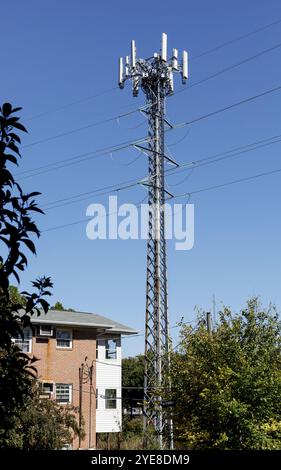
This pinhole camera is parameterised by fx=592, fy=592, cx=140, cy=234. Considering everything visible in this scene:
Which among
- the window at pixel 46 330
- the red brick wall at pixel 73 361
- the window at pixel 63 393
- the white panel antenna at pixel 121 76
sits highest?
the white panel antenna at pixel 121 76

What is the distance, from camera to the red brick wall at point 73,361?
34.8m

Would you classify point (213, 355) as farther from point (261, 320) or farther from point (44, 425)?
point (44, 425)

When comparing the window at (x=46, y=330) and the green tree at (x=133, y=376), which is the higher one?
the window at (x=46, y=330)

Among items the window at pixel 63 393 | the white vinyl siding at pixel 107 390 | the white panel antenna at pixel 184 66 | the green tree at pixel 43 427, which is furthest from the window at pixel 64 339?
the white panel antenna at pixel 184 66

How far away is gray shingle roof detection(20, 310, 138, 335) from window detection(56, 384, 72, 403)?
12.3 ft

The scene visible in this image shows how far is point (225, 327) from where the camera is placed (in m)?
19.7

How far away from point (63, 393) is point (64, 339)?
3.19 metres

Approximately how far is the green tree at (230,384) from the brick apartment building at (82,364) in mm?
15440

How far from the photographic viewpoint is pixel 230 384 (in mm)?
17578

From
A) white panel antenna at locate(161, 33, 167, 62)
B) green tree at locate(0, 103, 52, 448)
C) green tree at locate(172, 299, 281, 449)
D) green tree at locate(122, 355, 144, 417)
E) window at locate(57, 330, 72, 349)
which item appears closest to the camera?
green tree at locate(0, 103, 52, 448)

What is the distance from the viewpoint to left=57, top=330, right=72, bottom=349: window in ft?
118

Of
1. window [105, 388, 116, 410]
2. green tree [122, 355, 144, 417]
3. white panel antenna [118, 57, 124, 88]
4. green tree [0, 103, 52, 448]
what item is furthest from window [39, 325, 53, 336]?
green tree [122, 355, 144, 417]

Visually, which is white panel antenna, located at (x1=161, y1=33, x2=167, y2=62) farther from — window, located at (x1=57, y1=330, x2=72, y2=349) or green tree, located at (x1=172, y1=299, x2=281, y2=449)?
green tree, located at (x1=172, y1=299, x2=281, y2=449)

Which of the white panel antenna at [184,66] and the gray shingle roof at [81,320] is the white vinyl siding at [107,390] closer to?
the gray shingle roof at [81,320]
